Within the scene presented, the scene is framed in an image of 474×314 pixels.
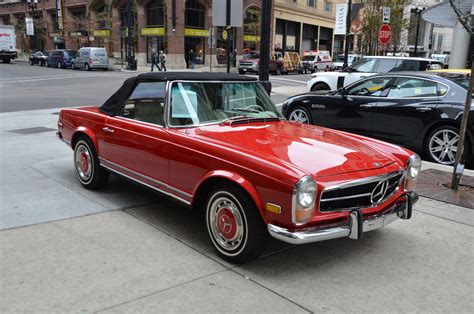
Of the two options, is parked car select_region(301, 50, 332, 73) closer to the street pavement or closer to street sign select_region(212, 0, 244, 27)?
street sign select_region(212, 0, 244, 27)

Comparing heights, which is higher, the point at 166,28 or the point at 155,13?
the point at 155,13

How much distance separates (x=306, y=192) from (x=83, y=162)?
346 centimetres

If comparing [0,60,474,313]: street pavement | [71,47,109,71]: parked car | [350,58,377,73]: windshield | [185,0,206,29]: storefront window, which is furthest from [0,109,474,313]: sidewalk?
[185,0,206,29]: storefront window

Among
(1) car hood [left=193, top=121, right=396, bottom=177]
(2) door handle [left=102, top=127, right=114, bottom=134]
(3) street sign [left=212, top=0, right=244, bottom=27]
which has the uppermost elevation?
(3) street sign [left=212, top=0, right=244, bottom=27]

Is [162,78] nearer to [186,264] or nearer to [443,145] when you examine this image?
[186,264]

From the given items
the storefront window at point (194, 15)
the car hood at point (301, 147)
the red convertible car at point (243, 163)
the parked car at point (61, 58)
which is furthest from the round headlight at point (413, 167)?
the storefront window at point (194, 15)

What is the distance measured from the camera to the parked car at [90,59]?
35469 mm

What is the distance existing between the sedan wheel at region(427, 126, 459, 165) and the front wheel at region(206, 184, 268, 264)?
5.16 meters

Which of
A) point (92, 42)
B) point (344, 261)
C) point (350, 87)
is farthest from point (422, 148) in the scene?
point (92, 42)

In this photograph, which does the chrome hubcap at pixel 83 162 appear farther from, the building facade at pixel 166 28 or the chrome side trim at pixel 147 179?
the building facade at pixel 166 28

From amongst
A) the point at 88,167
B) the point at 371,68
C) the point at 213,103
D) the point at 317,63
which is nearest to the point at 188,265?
the point at 213,103

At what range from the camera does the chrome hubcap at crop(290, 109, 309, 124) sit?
9461 millimetres

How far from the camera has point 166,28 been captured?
42.6 m

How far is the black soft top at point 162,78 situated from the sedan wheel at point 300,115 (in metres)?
4.42
